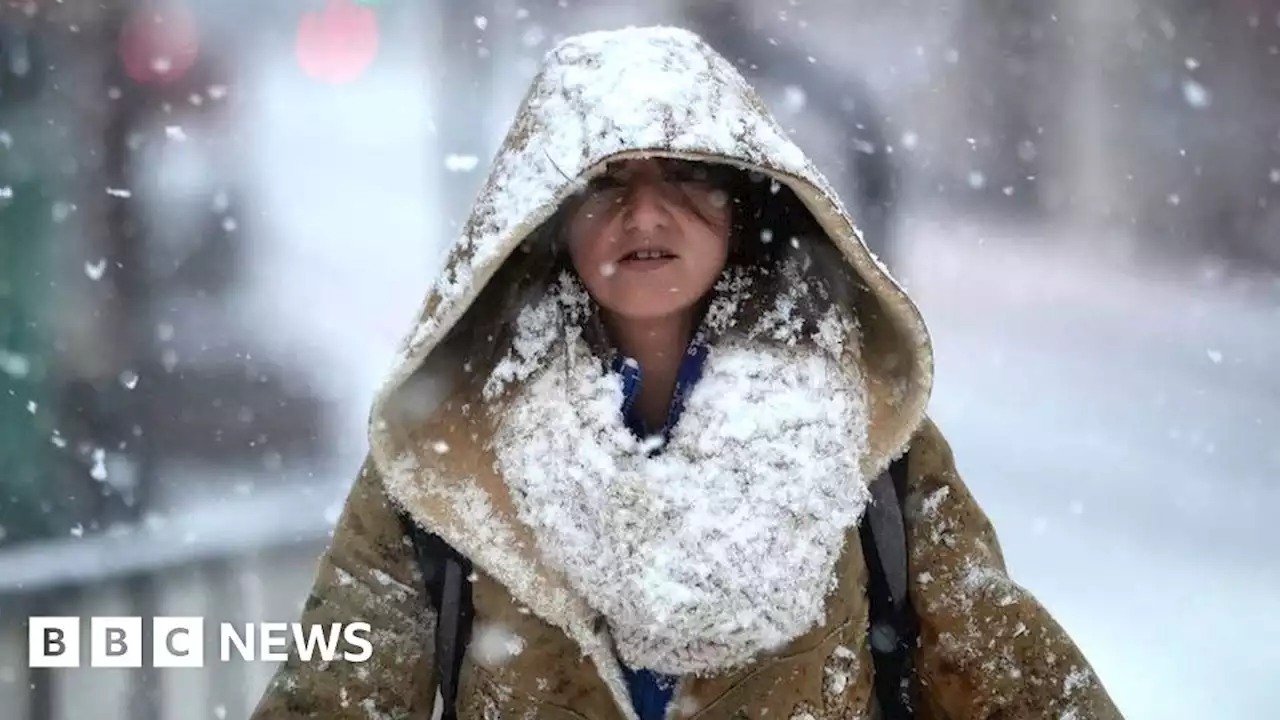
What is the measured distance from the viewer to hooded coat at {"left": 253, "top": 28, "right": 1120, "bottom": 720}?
0.60m

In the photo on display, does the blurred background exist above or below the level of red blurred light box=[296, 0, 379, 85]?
below

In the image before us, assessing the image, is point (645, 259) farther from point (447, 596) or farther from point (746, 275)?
point (447, 596)

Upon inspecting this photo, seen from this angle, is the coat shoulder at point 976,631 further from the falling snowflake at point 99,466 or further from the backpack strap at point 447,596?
the falling snowflake at point 99,466

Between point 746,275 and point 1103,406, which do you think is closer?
point 746,275

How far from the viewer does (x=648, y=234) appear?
61cm

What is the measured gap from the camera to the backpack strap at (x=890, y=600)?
0.67 m

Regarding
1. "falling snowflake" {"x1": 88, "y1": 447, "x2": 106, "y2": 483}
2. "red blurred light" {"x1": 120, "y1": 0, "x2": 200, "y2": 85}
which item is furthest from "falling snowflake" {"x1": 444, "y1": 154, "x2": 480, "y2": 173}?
"falling snowflake" {"x1": 88, "y1": 447, "x2": 106, "y2": 483}

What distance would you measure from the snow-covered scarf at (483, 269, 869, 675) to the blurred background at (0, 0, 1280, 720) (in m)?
0.44

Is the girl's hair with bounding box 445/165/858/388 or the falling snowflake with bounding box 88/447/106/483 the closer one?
the girl's hair with bounding box 445/165/858/388

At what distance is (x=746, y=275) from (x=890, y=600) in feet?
0.72

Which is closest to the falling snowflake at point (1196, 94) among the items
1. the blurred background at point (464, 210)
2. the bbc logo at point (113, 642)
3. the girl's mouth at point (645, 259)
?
the blurred background at point (464, 210)

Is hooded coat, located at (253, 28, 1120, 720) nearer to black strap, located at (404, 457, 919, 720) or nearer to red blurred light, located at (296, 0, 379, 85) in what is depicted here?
black strap, located at (404, 457, 919, 720)

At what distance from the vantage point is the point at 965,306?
119cm

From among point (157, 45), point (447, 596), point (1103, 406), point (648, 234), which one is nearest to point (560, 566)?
point (447, 596)
